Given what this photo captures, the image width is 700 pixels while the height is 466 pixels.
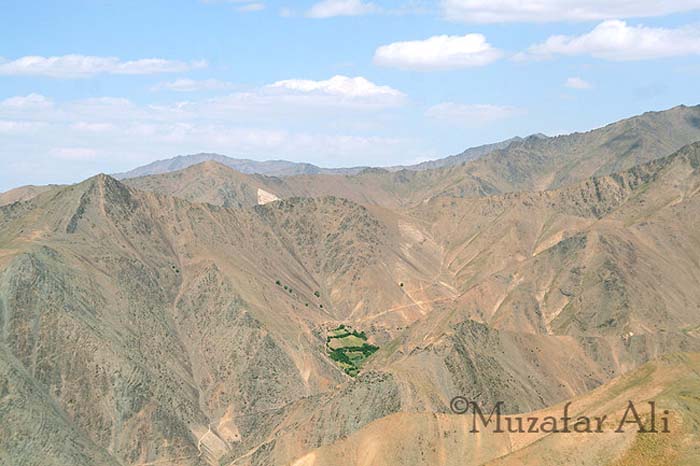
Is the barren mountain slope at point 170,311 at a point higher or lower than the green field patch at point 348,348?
higher

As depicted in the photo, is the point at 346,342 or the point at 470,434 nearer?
the point at 470,434

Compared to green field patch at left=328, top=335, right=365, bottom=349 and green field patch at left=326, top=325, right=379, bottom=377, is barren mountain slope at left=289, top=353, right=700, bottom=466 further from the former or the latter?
green field patch at left=328, top=335, right=365, bottom=349

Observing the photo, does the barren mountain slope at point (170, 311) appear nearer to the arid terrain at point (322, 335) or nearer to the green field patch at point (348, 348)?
the arid terrain at point (322, 335)

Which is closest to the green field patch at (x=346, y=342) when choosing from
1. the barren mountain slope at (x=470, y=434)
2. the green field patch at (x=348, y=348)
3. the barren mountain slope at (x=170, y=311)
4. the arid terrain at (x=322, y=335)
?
the green field patch at (x=348, y=348)

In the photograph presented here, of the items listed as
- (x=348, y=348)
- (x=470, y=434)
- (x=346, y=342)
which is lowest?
(x=348, y=348)

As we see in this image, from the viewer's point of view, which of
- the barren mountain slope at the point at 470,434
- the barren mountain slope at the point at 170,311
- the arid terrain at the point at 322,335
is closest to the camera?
the barren mountain slope at the point at 470,434

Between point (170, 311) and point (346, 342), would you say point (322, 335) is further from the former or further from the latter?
point (170, 311)

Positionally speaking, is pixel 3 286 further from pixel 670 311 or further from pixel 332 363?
pixel 670 311

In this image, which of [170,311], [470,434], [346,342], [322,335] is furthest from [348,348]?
→ [470,434]

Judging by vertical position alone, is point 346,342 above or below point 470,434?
below
